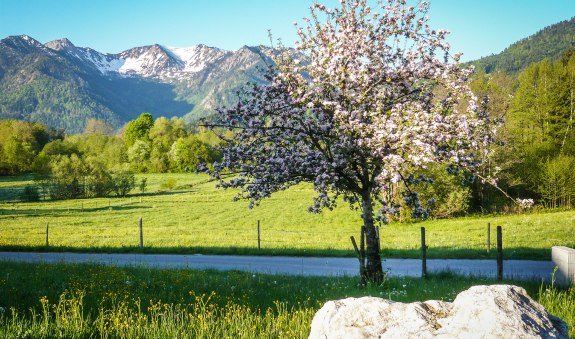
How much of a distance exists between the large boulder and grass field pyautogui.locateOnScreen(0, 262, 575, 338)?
2.86 metres

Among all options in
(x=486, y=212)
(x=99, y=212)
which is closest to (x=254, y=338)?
(x=486, y=212)

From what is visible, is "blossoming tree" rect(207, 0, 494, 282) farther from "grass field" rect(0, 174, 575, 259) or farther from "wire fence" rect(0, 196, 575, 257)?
"wire fence" rect(0, 196, 575, 257)

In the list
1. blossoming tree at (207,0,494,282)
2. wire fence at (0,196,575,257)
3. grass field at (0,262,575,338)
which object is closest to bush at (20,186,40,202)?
wire fence at (0,196,575,257)

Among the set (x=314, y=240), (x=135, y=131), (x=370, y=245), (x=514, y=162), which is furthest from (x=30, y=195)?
(x=370, y=245)

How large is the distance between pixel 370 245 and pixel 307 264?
818cm

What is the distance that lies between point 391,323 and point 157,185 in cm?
9725

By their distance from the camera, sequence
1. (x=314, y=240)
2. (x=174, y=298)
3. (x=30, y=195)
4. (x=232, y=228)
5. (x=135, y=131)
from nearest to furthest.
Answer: (x=174, y=298)
(x=314, y=240)
(x=232, y=228)
(x=30, y=195)
(x=135, y=131)

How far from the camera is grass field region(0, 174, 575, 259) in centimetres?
2636

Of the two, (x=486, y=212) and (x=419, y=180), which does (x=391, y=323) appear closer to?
(x=419, y=180)

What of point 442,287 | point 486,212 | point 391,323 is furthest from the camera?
point 486,212

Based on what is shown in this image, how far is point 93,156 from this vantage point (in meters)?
110

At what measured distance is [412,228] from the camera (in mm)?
38062

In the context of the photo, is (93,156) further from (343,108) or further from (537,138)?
(343,108)

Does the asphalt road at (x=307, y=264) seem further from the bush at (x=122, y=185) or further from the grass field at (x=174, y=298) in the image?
the bush at (x=122, y=185)
